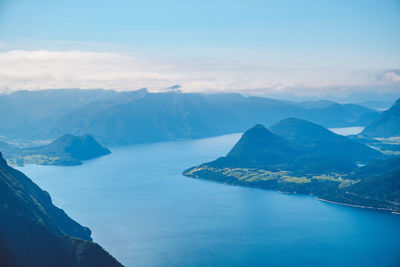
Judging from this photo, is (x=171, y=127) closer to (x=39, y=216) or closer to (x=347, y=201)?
(x=347, y=201)

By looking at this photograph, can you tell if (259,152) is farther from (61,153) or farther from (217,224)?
(61,153)

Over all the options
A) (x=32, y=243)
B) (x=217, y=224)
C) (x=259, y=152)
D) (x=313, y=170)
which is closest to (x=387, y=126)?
(x=259, y=152)

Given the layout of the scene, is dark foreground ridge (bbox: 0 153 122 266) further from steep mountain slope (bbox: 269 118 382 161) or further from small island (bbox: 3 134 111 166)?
small island (bbox: 3 134 111 166)

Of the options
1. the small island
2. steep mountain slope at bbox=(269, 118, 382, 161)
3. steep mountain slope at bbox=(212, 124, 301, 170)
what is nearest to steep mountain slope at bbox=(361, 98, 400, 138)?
steep mountain slope at bbox=(269, 118, 382, 161)

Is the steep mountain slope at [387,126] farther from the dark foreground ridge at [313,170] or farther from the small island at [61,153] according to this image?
the small island at [61,153]

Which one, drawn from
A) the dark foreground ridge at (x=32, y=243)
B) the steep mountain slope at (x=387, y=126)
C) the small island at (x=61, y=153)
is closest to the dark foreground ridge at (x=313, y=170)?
the steep mountain slope at (x=387, y=126)
